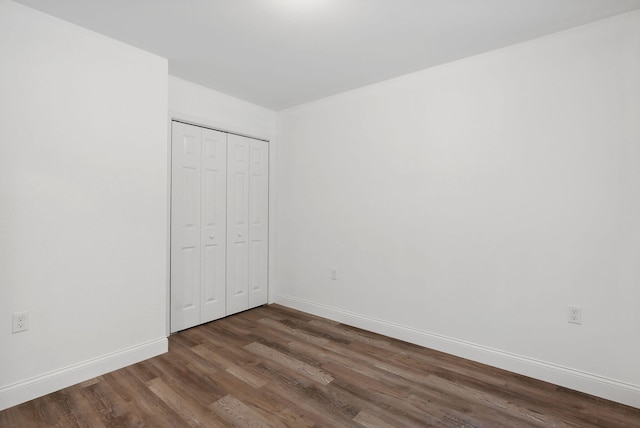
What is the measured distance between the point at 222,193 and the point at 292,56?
162cm

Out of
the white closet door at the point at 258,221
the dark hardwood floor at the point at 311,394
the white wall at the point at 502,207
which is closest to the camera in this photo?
the dark hardwood floor at the point at 311,394

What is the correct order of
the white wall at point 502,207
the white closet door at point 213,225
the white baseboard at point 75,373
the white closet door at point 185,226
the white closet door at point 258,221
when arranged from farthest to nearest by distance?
the white closet door at point 258,221, the white closet door at point 213,225, the white closet door at point 185,226, the white wall at point 502,207, the white baseboard at point 75,373

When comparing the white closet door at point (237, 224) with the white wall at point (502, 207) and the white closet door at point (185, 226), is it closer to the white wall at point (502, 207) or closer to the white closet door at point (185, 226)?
the white closet door at point (185, 226)

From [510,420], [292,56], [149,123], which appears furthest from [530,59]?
[149,123]

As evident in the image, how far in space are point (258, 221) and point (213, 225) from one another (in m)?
0.65

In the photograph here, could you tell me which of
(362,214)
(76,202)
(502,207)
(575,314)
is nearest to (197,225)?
(76,202)

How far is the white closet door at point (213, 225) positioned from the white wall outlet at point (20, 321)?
146 centimetres

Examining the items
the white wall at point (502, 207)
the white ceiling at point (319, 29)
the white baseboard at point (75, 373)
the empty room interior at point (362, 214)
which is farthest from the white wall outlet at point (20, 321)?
the white wall at point (502, 207)

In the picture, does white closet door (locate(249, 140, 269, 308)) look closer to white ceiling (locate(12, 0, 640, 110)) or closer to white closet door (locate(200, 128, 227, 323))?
white closet door (locate(200, 128, 227, 323))

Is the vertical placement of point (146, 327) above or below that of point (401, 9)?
below

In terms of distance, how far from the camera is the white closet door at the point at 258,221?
3.87 meters

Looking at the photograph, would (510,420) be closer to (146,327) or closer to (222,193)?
(146,327)

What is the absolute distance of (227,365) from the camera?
2486 millimetres

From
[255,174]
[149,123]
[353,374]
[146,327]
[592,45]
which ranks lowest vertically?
[353,374]
